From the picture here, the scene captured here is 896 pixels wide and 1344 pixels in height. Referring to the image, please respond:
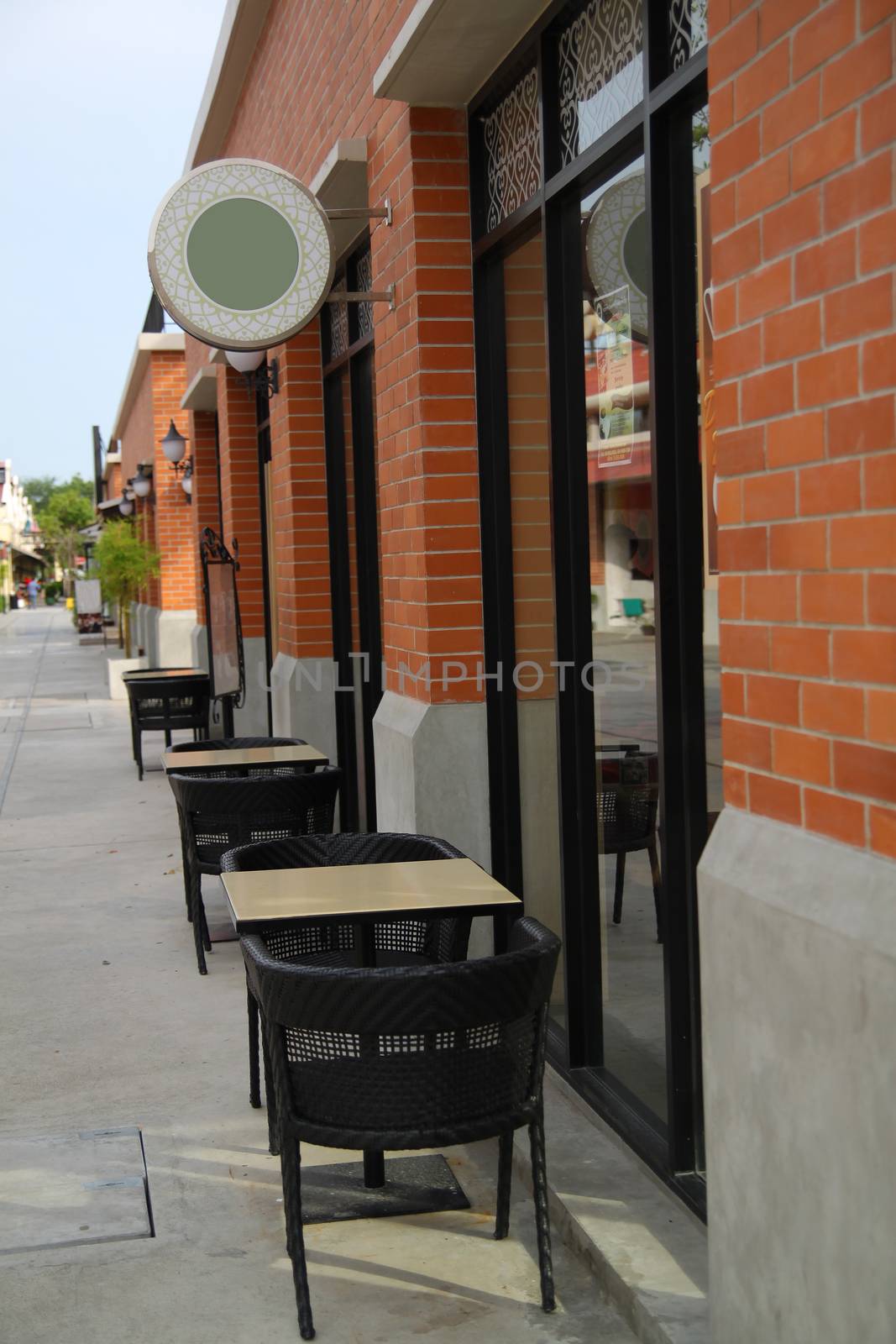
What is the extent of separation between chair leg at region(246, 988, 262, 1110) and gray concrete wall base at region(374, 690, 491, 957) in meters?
0.99

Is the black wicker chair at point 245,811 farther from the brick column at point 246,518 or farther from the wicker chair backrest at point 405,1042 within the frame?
the brick column at point 246,518

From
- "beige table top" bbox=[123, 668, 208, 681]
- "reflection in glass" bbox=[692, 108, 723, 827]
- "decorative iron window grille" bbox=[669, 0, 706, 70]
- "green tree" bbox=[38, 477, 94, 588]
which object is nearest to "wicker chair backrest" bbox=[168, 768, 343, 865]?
"reflection in glass" bbox=[692, 108, 723, 827]

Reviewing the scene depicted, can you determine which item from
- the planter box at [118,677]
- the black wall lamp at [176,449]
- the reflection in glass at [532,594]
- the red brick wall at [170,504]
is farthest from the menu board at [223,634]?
the red brick wall at [170,504]

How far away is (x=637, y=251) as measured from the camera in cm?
394

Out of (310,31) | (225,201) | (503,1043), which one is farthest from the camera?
(310,31)

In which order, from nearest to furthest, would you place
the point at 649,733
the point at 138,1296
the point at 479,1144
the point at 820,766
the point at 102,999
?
the point at 820,766, the point at 138,1296, the point at 649,733, the point at 479,1144, the point at 102,999

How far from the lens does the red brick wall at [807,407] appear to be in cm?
218

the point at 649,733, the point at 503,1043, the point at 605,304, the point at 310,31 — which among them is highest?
the point at 310,31

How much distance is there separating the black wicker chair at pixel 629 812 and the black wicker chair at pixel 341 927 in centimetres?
49

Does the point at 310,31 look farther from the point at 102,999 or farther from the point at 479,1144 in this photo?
the point at 479,1144

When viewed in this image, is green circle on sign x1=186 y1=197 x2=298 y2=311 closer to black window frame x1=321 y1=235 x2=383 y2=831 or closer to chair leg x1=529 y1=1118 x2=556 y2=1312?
black window frame x1=321 y1=235 x2=383 y2=831

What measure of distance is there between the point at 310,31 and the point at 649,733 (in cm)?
465

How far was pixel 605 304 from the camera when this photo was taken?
14.0 feet

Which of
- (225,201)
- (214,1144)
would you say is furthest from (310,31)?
(214,1144)
